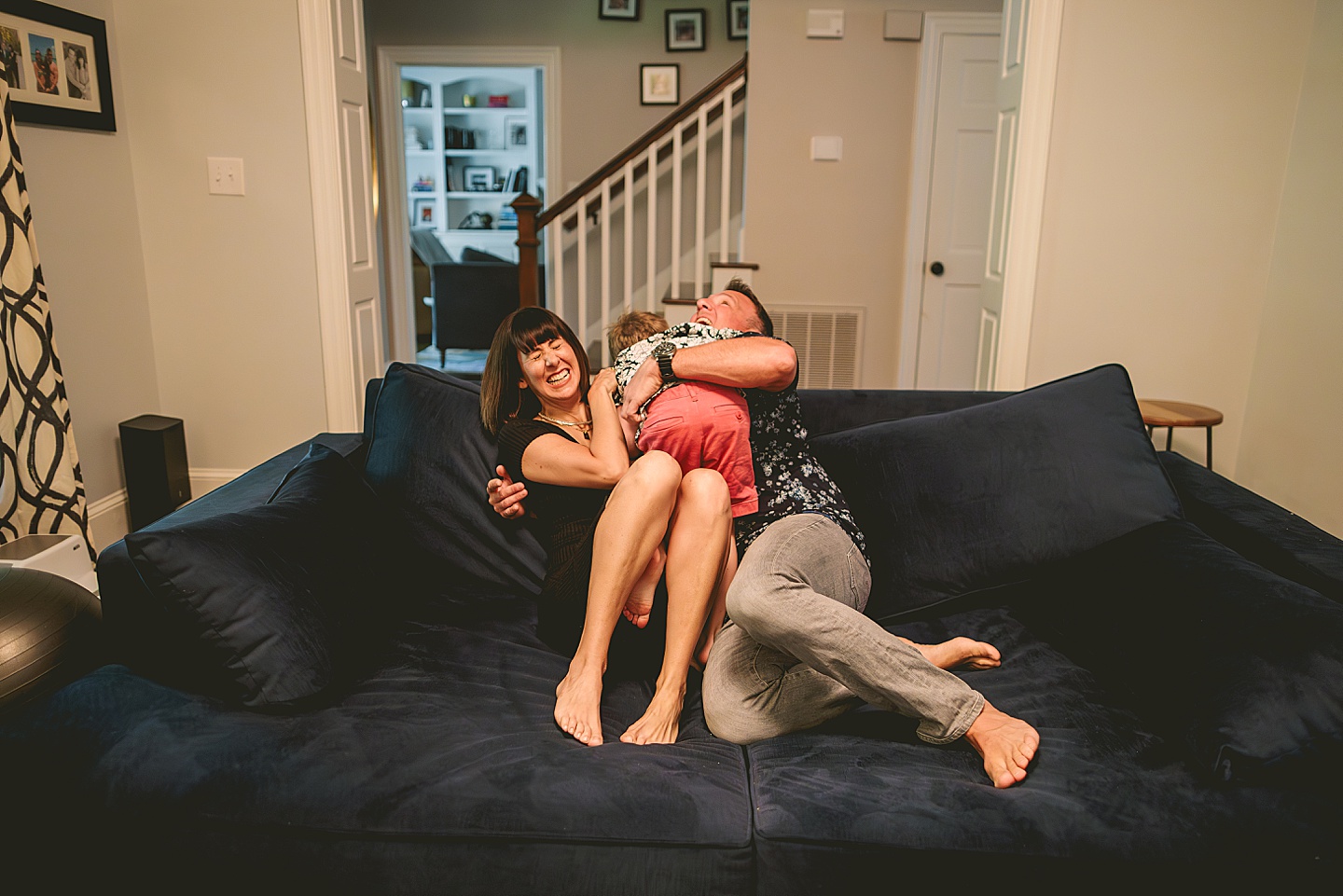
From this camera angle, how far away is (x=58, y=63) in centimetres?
288

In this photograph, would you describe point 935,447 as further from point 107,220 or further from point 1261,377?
point 107,220

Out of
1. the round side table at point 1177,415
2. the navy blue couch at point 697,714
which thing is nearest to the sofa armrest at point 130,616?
the navy blue couch at point 697,714

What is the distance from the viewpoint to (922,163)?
4.65 metres

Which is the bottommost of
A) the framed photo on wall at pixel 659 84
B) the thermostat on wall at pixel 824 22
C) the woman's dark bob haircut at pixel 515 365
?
the woman's dark bob haircut at pixel 515 365

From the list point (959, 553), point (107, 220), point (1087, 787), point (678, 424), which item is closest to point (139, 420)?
point (107, 220)

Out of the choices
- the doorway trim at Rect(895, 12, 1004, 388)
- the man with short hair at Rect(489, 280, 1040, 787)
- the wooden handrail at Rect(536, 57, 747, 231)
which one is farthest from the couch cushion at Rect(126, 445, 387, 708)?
the doorway trim at Rect(895, 12, 1004, 388)

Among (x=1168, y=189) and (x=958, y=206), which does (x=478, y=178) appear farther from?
(x=1168, y=189)

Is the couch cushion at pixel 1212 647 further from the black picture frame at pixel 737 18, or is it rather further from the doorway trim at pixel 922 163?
the black picture frame at pixel 737 18

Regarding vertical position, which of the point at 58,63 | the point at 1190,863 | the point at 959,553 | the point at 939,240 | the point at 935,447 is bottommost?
the point at 1190,863

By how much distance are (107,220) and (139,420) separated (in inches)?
26.9

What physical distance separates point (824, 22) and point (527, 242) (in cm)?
182

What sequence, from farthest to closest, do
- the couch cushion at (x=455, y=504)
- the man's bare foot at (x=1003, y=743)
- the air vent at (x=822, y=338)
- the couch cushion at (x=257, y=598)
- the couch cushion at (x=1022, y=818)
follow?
the air vent at (x=822, y=338)
the couch cushion at (x=455, y=504)
the couch cushion at (x=257, y=598)
the man's bare foot at (x=1003, y=743)
the couch cushion at (x=1022, y=818)

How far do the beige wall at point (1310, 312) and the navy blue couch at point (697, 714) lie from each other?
120 cm

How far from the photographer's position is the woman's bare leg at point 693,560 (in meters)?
1.65
